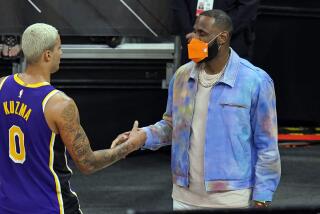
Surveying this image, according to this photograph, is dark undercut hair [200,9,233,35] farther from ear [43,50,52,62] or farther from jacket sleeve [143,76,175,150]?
ear [43,50,52,62]

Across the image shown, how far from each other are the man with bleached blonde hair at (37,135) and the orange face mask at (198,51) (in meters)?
0.68

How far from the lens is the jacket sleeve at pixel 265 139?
3.83m

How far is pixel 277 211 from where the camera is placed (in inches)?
85.0

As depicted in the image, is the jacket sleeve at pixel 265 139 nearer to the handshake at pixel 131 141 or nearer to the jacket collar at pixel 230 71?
the jacket collar at pixel 230 71

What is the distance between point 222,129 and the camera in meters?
3.84

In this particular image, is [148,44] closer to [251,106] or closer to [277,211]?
[251,106]

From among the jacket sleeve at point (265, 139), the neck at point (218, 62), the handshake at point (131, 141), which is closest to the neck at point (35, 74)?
the handshake at point (131, 141)

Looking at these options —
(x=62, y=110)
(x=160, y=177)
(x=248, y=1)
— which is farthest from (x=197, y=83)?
(x=160, y=177)

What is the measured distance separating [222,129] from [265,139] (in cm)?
23

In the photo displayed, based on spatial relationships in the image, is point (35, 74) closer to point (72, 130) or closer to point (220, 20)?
point (72, 130)

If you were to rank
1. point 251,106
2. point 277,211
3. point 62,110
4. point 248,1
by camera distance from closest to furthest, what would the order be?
point 277,211, point 62,110, point 251,106, point 248,1

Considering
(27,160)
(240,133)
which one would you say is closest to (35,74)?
(27,160)

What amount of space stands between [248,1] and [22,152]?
3.48 meters

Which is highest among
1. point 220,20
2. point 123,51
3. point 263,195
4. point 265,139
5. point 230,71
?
point 220,20
